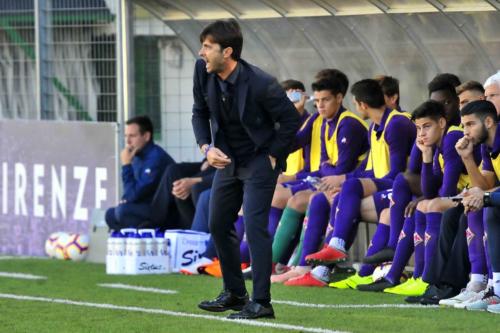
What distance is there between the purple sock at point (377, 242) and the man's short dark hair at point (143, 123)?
321 centimetres

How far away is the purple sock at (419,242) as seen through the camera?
1008cm

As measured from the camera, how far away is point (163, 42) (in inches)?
572

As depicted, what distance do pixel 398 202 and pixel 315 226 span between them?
3.14 ft

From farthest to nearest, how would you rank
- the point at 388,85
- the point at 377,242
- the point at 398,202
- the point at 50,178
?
the point at 50,178
the point at 388,85
the point at 377,242
the point at 398,202

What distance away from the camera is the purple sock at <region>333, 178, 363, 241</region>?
10875 millimetres

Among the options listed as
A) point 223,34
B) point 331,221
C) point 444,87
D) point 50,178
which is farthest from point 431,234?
point 50,178

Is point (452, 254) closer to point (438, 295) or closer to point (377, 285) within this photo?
point (438, 295)

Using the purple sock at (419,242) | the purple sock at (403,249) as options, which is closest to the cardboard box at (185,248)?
the purple sock at (403,249)

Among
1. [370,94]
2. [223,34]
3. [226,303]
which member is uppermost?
[223,34]

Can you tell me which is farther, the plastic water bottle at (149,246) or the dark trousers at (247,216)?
the plastic water bottle at (149,246)

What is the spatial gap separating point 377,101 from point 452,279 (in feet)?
7.01

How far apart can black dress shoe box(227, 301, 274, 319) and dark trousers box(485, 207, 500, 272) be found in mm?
1434

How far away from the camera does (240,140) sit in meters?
8.41

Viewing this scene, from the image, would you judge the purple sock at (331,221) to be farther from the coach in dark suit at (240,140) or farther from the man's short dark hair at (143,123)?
the man's short dark hair at (143,123)
